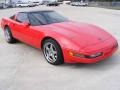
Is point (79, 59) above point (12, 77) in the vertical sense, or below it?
above

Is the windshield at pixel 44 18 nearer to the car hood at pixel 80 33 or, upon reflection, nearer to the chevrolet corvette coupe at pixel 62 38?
the chevrolet corvette coupe at pixel 62 38

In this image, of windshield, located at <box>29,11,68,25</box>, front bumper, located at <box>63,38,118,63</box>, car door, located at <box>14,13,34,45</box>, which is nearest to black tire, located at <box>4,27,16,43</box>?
car door, located at <box>14,13,34,45</box>

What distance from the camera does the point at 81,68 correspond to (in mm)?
4973

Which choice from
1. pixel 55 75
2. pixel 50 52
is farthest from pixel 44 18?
pixel 55 75

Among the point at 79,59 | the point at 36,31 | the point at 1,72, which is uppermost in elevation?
the point at 36,31

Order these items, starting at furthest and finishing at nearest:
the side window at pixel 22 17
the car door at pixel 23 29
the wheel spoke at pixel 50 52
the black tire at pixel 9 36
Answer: the black tire at pixel 9 36
the side window at pixel 22 17
the car door at pixel 23 29
the wheel spoke at pixel 50 52

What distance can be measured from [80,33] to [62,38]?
50cm

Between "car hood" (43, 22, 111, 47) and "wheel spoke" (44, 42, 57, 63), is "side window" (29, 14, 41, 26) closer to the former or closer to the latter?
"car hood" (43, 22, 111, 47)

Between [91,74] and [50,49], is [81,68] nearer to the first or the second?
[91,74]

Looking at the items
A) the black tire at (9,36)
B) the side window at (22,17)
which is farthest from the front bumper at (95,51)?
the black tire at (9,36)

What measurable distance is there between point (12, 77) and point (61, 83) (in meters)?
1.06

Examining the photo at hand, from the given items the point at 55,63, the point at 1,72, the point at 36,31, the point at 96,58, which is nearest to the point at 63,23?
the point at 36,31

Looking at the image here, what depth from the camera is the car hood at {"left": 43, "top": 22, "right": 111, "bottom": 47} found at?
495cm

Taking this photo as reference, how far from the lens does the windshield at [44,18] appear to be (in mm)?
6035
